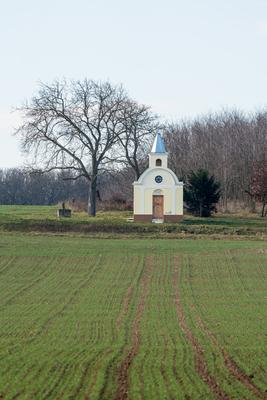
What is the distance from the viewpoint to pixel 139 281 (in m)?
33.0

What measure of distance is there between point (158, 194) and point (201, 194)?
5.85 metres

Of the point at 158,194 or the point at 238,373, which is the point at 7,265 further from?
the point at 158,194

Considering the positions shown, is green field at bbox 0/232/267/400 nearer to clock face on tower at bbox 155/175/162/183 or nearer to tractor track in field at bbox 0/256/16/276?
tractor track in field at bbox 0/256/16/276

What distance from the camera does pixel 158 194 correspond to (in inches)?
2365

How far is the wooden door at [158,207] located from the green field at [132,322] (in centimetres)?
1496

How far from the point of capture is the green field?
15133mm

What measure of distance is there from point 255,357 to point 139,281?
50.8ft

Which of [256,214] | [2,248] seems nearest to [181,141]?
[256,214]

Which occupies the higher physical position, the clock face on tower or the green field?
the clock face on tower

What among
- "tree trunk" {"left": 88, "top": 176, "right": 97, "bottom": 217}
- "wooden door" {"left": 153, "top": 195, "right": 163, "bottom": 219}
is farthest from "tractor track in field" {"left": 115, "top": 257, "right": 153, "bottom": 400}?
"tree trunk" {"left": 88, "top": 176, "right": 97, "bottom": 217}

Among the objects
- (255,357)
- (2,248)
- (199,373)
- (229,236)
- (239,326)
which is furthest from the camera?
(229,236)

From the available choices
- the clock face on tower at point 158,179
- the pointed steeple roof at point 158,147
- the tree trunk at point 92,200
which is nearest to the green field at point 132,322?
the clock face on tower at point 158,179

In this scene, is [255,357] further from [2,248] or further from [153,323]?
[2,248]

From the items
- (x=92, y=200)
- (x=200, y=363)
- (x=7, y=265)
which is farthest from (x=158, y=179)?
(x=200, y=363)
